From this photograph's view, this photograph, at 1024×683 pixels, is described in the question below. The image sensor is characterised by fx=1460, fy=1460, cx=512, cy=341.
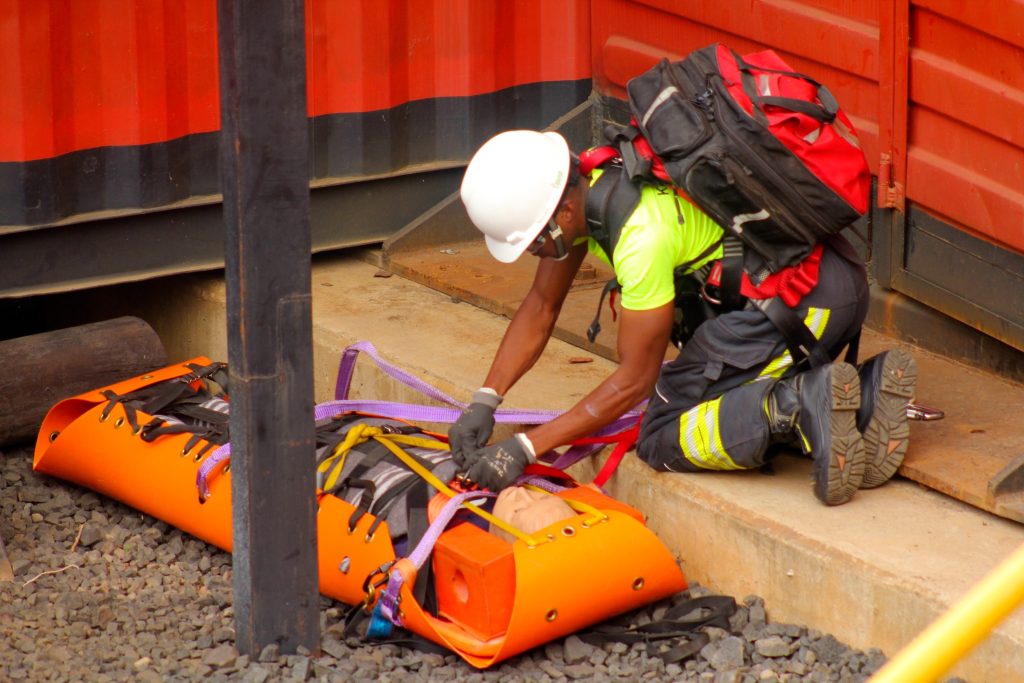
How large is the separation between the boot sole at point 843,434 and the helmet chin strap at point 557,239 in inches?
32.5

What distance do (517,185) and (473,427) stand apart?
31.1 inches

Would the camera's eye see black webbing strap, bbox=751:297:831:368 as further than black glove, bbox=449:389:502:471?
No

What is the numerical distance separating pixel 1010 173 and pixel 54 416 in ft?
11.1

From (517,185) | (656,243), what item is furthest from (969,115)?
(517,185)

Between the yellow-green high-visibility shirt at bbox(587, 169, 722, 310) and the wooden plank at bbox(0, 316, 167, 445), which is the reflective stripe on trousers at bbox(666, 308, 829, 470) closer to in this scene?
the yellow-green high-visibility shirt at bbox(587, 169, 722, 310)

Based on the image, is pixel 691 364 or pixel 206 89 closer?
pixel 691 364

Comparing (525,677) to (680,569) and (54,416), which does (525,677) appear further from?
(54,416)

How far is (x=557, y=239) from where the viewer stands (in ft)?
13.5

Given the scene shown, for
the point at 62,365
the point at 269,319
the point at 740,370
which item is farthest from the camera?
the point at 62,365

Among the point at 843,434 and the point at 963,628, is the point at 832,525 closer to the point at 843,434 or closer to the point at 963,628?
the point at 843,434

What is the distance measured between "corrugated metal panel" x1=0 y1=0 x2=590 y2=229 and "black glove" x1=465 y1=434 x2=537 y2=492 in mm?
2481

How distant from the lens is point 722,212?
3.99 meters

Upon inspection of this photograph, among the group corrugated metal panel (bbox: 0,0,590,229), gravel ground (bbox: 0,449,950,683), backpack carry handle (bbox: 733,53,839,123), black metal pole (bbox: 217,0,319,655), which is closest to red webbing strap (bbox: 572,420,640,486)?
gravel ground (bbox: 0,449,950,683)

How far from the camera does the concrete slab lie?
3631 mm
